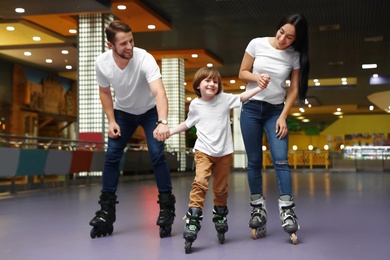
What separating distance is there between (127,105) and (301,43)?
123 centimetres

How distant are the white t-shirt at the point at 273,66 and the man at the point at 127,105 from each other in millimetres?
658

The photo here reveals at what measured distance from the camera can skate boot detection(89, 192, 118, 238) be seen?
350 centimetres

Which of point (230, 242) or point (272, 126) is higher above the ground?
point (272, 126)

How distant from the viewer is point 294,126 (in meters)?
41.0

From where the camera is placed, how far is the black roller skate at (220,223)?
323 cm

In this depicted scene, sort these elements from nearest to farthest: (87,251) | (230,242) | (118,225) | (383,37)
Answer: (87,251) < (230,242) < (118,225) < (383,37)

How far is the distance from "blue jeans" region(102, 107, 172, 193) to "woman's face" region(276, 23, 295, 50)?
976 millimetres

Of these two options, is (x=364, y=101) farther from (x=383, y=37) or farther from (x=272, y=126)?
(x=272, y=126)

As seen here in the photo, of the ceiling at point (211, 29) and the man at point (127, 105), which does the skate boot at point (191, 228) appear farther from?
the ceiling at point (211, 29)

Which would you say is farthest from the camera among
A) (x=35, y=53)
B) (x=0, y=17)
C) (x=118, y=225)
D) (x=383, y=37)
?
(x=35, y=53)

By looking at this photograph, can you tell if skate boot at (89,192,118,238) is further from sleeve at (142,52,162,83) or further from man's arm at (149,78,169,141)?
sleeve at (142,52,162,83)

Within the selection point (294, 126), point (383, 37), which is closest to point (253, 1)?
point (383, 37)

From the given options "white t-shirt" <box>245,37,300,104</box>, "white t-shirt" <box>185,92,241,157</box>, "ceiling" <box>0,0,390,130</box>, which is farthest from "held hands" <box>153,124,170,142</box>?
"ceiling" <box>0,0,390,130</box>

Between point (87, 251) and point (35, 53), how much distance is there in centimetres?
1525
